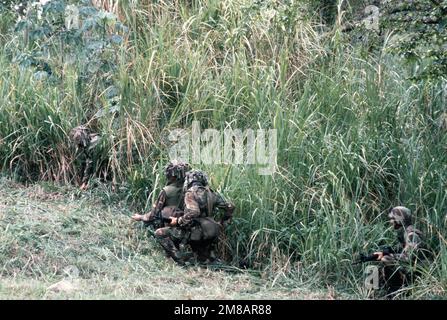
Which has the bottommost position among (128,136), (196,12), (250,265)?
(250,265)

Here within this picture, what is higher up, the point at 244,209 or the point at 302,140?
the point at 302,140

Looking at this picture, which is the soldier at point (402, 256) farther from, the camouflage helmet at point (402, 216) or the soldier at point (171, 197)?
the soldier at point (171, 197)

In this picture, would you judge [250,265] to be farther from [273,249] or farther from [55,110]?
[55,110]

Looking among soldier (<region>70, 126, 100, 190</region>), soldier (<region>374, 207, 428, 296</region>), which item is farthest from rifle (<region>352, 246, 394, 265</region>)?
soldier (<region>70, 126, 100, 190</region>)

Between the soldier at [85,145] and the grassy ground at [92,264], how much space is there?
1.49 feet

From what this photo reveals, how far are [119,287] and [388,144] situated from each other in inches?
131

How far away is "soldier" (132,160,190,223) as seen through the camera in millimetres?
9055

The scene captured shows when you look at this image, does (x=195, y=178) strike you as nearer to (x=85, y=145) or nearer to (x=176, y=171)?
(x=176, y=171)

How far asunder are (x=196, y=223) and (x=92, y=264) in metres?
1.01

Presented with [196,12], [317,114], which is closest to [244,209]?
[317,114]

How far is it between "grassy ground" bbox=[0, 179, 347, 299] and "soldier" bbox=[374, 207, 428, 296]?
0.43 m

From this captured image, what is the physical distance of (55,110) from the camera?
34.8 ft

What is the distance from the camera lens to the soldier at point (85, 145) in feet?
33.3

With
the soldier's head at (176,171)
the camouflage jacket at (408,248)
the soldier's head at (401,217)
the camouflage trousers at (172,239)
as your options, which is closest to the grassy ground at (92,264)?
the camouflage trousers at (172,239)
